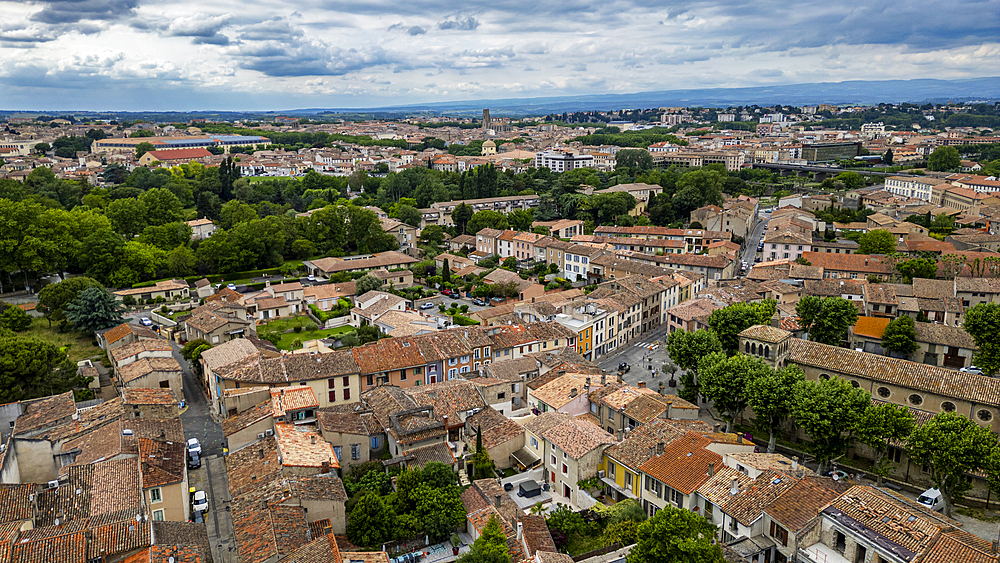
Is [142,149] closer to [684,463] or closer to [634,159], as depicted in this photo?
[634,159]

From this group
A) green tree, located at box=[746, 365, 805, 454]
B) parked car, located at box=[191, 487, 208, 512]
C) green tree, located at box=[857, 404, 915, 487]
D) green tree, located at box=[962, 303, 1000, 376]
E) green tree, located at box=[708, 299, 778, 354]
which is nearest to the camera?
parked car, located at box=[191, 487, 208, 512]

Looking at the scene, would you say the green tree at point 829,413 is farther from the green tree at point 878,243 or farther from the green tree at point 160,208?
the green tree at point 160,208

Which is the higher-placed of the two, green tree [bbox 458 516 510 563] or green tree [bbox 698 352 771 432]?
green tree [bbox 698 352 771 432]

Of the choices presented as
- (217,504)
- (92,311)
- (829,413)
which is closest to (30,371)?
(92,311)

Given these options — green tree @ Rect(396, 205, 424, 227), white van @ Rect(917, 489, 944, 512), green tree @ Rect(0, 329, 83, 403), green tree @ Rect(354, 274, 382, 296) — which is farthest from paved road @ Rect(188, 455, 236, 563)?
green tree @ Rect(396, 205, 424, 227)

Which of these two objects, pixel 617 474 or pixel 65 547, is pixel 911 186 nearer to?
pixel 617 474

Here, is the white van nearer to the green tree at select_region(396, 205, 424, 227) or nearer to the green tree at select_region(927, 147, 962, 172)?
the green tree at select_region(396, 205, 424, 227)
